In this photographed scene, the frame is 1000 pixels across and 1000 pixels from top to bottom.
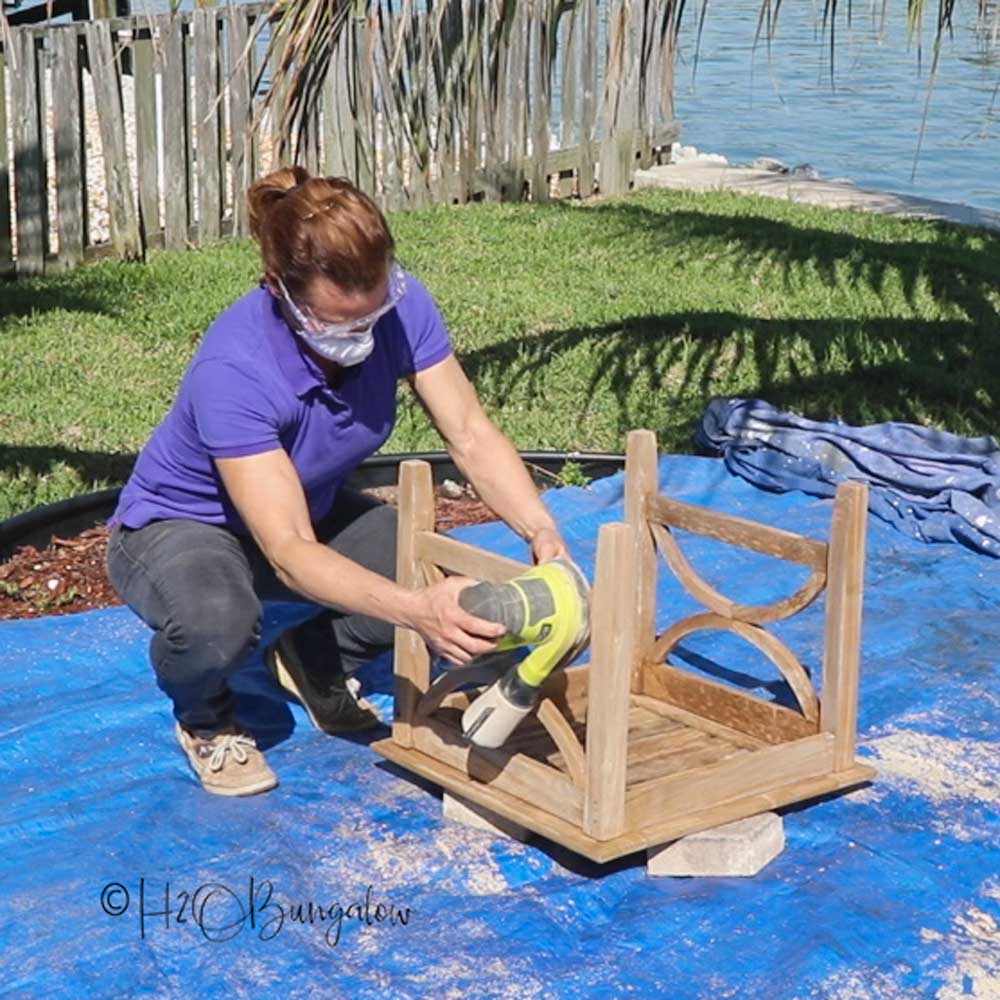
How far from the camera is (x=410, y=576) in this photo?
139 inches

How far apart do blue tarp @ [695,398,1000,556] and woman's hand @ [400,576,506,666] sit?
2.58 m

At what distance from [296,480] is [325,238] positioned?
467 mm

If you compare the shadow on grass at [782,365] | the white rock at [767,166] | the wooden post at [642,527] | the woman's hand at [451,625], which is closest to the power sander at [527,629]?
the woman's hand at [451,625]

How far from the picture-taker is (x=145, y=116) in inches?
354

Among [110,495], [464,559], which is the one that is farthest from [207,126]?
[464,559]

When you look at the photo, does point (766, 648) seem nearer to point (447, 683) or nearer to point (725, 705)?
point (725, 705)

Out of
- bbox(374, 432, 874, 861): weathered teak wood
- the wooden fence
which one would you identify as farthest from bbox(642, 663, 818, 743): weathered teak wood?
the wooden fence

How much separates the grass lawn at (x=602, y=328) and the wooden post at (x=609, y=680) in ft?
10.1

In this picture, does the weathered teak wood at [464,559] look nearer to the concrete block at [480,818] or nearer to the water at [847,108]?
the concrete block at [480,818]

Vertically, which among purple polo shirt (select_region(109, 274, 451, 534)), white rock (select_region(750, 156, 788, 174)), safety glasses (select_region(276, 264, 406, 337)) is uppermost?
safety glasses (select_region(276, 264, 406, 337))

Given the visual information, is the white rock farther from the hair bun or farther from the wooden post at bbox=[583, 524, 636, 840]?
the wooden post at bbox=[583, 524, 636, 840]

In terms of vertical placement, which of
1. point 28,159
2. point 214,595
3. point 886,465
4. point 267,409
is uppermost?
point 267,409

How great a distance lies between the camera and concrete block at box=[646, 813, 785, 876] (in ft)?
10.7

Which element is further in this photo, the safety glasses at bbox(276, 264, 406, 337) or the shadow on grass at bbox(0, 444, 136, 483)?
the shadow on grass at bbox(0, 444, 136, 483)
